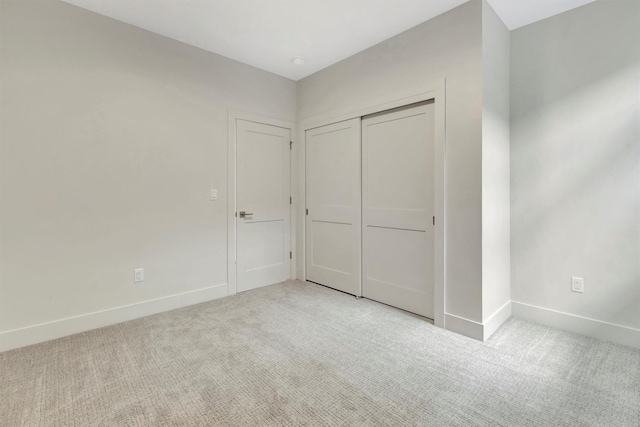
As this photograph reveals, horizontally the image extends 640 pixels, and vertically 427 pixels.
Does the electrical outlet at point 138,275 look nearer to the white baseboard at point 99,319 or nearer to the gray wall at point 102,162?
the gray wall at point 102,162

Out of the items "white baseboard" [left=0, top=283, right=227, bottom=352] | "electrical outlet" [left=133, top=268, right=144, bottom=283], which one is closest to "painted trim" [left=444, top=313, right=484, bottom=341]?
"white baseboard" [left=0, top=283, right=227, bottom=352]

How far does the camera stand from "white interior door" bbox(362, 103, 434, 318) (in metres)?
2.74

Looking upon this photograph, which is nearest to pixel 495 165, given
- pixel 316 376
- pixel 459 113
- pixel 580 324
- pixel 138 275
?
pixel 459 113

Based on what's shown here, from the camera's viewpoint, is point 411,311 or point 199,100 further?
point 199,100

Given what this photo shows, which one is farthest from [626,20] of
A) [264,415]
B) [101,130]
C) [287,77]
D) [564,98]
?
[101,130]

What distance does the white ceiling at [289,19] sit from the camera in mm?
2414

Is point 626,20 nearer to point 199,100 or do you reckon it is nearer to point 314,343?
point 314,343

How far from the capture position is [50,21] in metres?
2.33

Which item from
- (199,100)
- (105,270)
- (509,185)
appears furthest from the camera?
(199,100)

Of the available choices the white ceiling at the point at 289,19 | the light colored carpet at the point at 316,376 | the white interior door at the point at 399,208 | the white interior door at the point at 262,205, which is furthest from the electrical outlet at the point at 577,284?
the white interior door at the point at 262,205

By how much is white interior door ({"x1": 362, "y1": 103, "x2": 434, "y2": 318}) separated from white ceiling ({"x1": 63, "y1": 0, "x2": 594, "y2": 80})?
2.52ft

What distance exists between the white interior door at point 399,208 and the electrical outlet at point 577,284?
1.13 m

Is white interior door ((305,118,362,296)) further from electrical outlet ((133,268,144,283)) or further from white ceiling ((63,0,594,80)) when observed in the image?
electrical outlet ((133,268,144,283))

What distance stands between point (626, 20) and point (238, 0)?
2939mm
